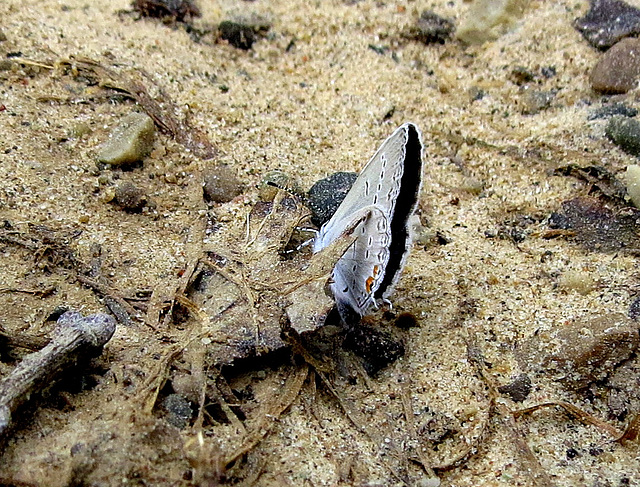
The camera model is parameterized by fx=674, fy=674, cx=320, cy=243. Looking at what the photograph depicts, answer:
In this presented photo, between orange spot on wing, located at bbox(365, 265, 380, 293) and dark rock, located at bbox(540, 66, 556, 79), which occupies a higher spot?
dark rock, located at bbox(540, 66, 556, 79)

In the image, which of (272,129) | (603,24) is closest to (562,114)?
(603,24)

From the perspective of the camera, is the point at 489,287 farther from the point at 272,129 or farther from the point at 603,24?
the point at 603,24

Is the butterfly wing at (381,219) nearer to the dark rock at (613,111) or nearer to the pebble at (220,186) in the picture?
the pebble at (220,186)

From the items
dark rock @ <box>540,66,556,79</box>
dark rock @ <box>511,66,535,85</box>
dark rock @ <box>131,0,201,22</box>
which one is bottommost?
dark rock @ <box>131,0,201,22</box>

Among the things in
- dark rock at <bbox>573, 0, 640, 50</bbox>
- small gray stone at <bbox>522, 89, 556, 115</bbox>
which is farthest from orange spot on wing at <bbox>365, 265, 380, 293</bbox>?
dark rock at <bbox>573, 0, 640, 50</bbox>

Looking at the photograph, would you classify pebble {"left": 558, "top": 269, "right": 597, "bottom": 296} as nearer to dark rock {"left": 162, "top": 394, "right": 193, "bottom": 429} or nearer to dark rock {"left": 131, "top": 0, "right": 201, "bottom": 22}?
dark rock {"left": 162, "top": 394, "right": 193, "bottom": 429}

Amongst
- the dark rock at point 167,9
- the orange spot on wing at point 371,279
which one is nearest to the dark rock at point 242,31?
the dark rock at point 167,9
